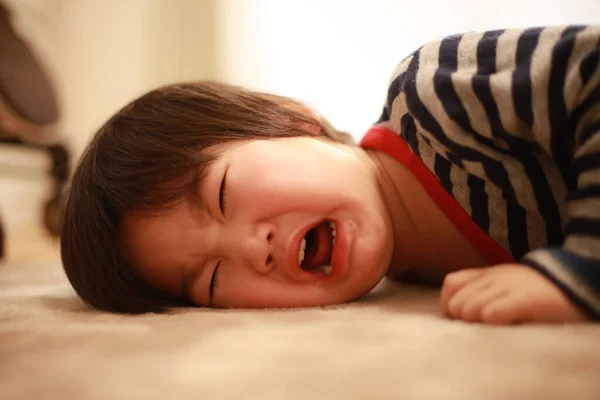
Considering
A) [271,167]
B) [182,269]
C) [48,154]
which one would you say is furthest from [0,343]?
[48,154]

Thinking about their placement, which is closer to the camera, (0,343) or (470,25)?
(0,343)

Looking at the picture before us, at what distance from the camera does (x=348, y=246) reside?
68 centimetres

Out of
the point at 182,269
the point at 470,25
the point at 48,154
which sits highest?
the point at 470,25

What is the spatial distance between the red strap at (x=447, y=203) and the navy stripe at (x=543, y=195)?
74mm

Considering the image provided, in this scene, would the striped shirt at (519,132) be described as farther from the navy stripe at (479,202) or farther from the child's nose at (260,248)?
the child's nose at (260,248)

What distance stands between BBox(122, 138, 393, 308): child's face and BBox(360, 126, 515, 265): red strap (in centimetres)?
8

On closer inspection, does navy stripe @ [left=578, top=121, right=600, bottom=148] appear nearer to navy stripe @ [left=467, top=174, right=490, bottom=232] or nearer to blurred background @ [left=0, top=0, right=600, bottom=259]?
navy stripe @ [left=467, top=174, right=490, bottom=232]

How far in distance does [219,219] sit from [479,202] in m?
0.34

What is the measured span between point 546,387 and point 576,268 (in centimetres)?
17

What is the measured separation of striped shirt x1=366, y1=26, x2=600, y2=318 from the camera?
502 mm

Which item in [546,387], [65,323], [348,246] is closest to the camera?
[546,387]

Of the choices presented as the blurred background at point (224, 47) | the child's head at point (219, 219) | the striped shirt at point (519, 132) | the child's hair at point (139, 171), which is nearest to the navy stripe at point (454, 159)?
the striped shirt at point (519, 132)

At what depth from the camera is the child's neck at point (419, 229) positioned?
77 cm

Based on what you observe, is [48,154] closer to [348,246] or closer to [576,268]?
[348,246]
